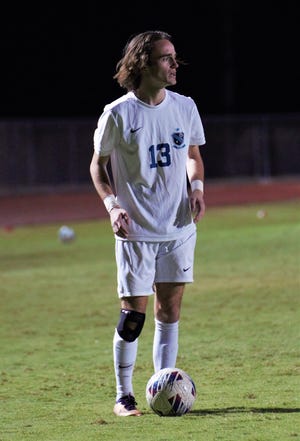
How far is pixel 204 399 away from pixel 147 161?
170cm

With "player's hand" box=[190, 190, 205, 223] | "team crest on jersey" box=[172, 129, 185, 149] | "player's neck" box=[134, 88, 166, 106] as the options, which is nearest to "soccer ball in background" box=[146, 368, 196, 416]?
"player's hand" box=[190, 190, 205, 223]

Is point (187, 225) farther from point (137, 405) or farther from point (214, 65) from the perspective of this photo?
point (214, 65)

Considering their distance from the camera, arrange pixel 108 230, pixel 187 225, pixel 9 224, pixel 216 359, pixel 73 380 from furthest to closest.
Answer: pixel 9 224, pixel 108 230, pixel 216 359, pixel 73 380, pixel 187 225

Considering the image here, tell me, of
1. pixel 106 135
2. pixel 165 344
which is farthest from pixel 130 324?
pixel 106 135

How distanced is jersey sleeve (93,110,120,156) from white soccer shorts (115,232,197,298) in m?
0.60

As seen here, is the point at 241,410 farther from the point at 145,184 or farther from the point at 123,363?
the point at 145,184

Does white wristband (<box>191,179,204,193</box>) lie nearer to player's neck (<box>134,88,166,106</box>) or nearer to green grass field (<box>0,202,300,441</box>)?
player's neck (<box>134,88,166,106</box>)

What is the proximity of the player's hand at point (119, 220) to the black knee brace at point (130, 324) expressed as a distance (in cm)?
53

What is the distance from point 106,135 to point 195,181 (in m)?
0.73

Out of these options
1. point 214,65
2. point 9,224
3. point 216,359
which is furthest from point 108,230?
point 214,65

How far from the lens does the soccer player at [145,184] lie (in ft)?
22.7

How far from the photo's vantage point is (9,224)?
87.2 ft

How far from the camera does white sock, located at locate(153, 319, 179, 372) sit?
729 centimetres

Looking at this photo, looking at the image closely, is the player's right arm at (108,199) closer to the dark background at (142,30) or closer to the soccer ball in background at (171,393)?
the soccer ball in background at (171,393)
